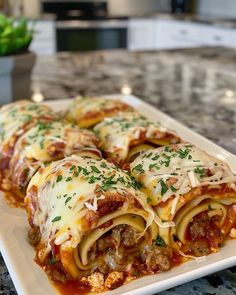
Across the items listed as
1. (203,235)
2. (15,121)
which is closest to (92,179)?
(203,235)

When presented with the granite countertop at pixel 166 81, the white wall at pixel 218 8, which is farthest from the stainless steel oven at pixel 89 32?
the granite countertop at pixel 166 81

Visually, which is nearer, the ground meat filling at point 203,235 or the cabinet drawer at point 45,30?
the ground meat filling at point 203,235

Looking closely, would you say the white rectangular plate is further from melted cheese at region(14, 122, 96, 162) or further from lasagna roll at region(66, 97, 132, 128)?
lasagna roll at region(66, 97, 132, 128)

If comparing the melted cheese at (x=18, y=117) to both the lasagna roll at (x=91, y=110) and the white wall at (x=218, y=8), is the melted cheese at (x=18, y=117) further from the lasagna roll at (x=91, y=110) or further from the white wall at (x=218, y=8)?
the white wall at (x=218, y=8)

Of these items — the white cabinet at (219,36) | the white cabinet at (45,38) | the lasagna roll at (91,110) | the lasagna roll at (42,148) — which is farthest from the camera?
the white cabinet at (45,38)

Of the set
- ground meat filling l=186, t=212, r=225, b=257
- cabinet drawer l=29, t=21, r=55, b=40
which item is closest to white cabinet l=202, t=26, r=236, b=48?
cabinet drawer l=29, t=21, r=55, b=40

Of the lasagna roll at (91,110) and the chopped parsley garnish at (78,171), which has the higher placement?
the chopped parsley garnish at (78,171)

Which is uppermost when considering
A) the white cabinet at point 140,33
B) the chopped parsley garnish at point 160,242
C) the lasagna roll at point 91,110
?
the lasagna roll at point 91,110
